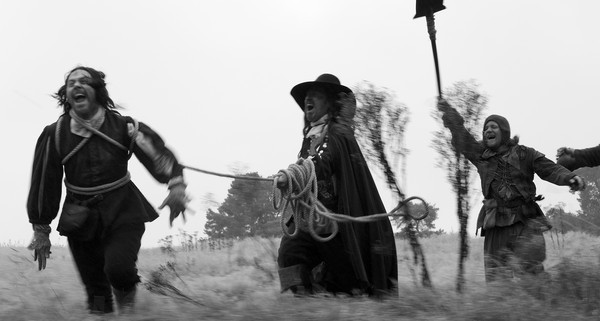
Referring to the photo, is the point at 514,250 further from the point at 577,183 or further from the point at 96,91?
the point at 96,91

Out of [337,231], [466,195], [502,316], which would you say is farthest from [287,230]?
[502,316]

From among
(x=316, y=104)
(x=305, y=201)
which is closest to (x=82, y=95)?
(x=305, y=201)

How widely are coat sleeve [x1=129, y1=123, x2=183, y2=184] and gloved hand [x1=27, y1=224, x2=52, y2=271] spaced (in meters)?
0.82

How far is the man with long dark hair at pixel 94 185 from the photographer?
5785 mm

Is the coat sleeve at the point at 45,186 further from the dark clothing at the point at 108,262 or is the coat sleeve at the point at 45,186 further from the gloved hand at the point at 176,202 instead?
the gloved hand at the point at 176,202

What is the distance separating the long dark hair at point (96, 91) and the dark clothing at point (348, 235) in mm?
1581

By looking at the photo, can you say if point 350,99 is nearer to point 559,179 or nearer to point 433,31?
point 433,31

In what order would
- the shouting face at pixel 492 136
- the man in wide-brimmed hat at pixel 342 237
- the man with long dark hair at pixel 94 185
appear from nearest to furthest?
the man with long dark hair at pixel 94 185 → the man in wide-brimmed hat at pixel 342 237 → the shouting face at pixel 492 136

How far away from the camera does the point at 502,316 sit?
442 centimetres

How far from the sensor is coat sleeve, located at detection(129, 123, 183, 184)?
5984mm

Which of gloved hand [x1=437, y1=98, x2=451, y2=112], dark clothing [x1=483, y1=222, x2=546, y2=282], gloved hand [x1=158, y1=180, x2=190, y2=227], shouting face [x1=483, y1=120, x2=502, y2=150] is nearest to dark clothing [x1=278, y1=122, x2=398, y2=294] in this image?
gloved hand [x1=437, y1=98, x2=451, y2=112]

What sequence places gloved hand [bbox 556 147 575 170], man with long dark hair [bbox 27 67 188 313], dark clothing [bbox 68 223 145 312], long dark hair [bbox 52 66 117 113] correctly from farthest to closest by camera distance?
gloved hand [bbox 556 147 575 170] → long dark hair [bbox 52 66 117 113] → man with long dark hair [bbox 27 67 188 313] → dark clothing [bbox 68 223 145 312]

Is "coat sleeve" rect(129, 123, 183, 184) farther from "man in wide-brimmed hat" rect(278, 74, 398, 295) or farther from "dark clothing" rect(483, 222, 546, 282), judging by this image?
"dark clothing" rect(483, 222, 546, 282)

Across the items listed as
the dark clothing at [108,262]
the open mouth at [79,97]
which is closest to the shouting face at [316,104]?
the dark clothing at [108,262]
